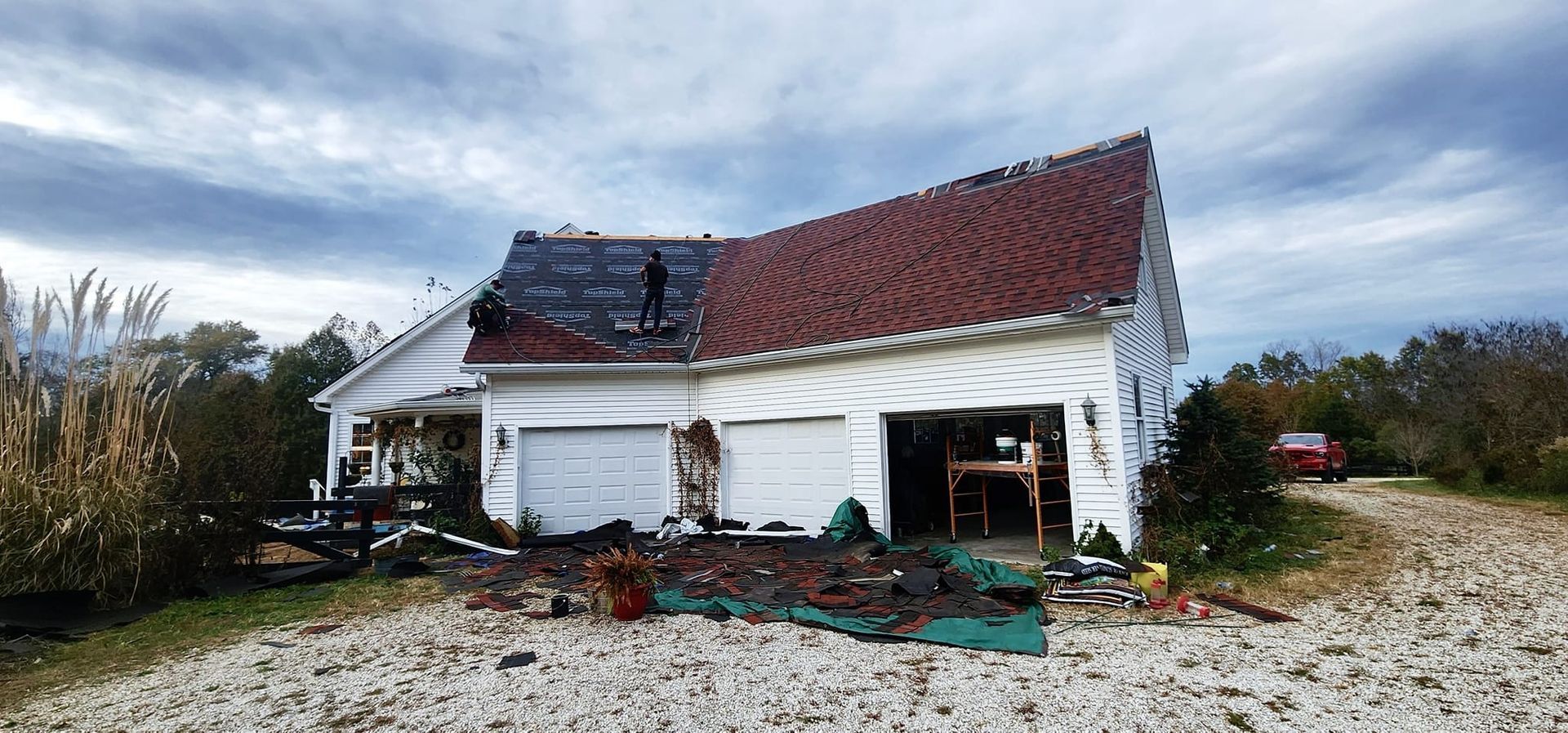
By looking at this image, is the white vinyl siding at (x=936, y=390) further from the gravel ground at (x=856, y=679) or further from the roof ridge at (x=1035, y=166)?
the roof ridge at (x=1035, y=166)

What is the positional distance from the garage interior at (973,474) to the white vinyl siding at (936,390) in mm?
314

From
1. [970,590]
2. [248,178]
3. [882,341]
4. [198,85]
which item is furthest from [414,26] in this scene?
[970,590]

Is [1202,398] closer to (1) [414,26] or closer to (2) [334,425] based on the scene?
(1) [414,26]

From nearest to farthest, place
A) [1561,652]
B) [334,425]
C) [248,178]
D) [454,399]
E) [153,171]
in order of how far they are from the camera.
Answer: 1. [1561,652]
2. [153,171]
3. [248,178]
4. [454,399]
5. [334,425]

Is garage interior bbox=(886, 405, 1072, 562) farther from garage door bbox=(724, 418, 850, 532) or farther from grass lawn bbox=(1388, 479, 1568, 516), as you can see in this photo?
grass lawn bbox=(1388, 479, 1568, 516)

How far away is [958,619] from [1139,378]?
214 inches

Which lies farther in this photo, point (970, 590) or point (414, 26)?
point (414, 26)

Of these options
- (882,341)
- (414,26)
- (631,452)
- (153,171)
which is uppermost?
(414,26)

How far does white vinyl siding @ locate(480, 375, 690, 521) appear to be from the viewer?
10.5 m

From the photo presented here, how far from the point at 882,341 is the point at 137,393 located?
8.19m

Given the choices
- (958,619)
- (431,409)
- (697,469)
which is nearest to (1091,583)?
(958,619)

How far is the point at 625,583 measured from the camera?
225 inches

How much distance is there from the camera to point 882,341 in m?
9.00

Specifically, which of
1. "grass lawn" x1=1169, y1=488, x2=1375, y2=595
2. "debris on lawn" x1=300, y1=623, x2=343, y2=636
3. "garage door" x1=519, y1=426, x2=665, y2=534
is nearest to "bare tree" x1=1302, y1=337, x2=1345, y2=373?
"grass lawn" x1=1169, y1=488, x2=1375, y2=595
